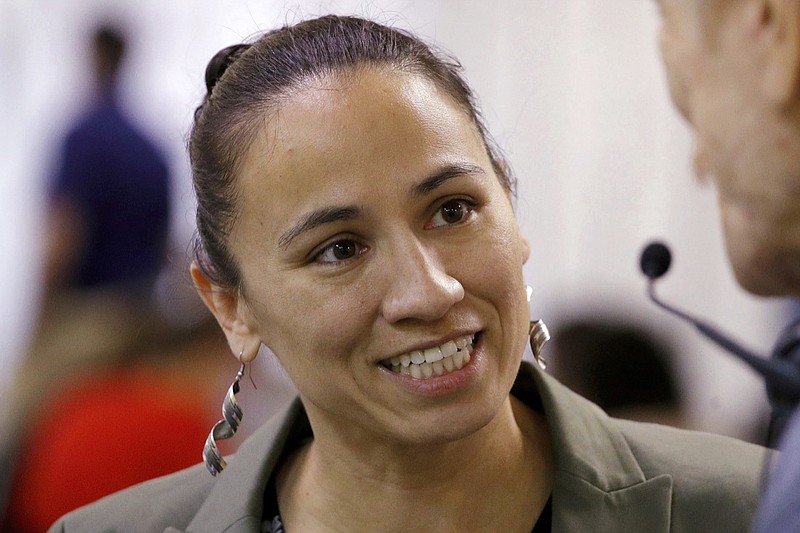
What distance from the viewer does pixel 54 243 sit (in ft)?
11.8

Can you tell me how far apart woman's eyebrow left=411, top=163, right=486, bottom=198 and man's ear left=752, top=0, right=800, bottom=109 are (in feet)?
2.20

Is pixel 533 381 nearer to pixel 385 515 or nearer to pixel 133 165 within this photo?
pixel 385 515

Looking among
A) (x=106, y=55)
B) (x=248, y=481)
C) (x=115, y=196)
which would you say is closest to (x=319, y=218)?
(x=248, y=481)

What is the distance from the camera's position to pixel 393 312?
1.53 meters

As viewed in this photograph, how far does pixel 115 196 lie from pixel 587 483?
7.64 feet

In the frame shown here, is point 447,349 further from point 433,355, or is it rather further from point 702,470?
point 702,470

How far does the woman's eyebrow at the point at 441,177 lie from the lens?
5.14 feet

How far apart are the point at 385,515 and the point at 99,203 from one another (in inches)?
85.2

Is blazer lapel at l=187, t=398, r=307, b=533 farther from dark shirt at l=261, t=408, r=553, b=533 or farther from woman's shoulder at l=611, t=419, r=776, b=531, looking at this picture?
woman's shoulder at l=611, t=419, r=776, b=531

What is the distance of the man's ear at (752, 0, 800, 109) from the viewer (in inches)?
36.7

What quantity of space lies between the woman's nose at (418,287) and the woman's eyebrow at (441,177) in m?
0.07

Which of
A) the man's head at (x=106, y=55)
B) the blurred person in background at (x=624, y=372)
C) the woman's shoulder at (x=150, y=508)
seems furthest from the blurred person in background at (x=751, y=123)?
the man's head at (x=106, y=55)

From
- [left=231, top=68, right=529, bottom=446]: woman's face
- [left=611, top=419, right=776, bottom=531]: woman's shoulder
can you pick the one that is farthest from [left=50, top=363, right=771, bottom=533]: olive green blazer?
[left=231, top=68, right=529, bottom=446]: woman's face

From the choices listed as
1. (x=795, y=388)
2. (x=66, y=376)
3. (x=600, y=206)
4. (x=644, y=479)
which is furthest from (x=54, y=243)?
(x=795, y=388)
